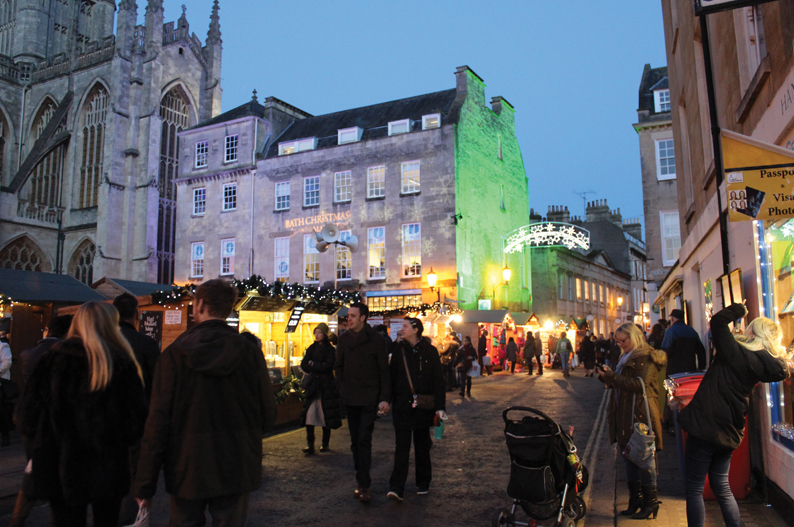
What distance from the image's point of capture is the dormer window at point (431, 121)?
27.0 metres

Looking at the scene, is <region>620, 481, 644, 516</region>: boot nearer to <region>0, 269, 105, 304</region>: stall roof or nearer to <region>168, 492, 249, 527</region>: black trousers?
<region>168, 492, 249, 527</region>: black trousers

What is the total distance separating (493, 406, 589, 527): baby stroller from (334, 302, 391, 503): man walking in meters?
1.74

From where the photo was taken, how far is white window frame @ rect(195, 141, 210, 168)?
31.9m

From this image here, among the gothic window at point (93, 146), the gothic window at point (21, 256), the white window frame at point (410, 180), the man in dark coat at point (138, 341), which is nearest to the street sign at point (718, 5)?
the man in dark coat at point (138, 341)

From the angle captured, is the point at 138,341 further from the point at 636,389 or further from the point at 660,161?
the point at 660,161

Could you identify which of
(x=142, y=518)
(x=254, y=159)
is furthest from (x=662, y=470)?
(x=254, y=159)

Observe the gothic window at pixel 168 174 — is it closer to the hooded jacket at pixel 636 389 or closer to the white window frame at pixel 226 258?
the white window frame at pixel 226 258

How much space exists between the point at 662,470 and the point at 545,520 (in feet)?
11.8

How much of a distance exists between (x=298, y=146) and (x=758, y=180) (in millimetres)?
27155

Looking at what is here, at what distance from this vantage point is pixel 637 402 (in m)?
5.59

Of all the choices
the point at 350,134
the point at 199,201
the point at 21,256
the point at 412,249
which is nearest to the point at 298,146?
the point at 350,134

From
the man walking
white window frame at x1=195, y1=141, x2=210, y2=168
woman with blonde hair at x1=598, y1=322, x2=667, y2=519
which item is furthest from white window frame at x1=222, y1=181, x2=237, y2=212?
woman with blonde hair at x1=598, y1=322, x2=667, y2=519

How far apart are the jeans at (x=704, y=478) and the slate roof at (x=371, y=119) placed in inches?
927

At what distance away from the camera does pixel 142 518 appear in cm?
372
